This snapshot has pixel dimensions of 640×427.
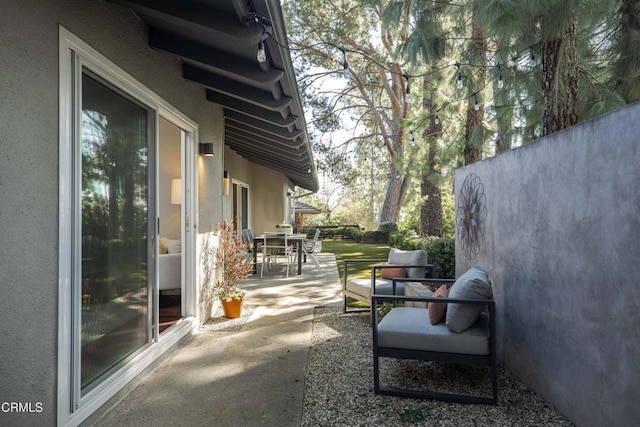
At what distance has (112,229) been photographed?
2680 millimetres

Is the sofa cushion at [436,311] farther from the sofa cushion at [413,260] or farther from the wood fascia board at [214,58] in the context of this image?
the wood fascia board at [214,58]

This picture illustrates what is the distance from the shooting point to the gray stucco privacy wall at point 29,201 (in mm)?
1794

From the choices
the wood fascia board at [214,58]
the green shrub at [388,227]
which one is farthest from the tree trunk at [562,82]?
the green shrub at [388,227]

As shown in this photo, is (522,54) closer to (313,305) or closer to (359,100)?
(313,305)

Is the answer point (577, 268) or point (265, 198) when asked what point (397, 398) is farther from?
point (265, 198)

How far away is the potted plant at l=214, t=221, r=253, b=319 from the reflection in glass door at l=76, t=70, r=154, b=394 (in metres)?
1.78

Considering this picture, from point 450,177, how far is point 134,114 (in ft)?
25.4

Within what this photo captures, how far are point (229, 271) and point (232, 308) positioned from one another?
0.47 metres

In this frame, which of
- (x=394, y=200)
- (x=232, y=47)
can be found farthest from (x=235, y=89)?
(x=394, y=200)

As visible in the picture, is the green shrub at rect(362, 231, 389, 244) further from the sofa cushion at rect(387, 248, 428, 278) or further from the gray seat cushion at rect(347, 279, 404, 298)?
the gray seat cushion at rect(347, 279, 404, 298)

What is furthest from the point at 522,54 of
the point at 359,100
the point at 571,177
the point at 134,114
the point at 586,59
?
the point at 359,100

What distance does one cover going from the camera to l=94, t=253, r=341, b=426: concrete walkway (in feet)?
8.56

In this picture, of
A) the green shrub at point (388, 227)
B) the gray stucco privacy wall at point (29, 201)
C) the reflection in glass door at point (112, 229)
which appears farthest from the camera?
the green shrub at point (388, 227)

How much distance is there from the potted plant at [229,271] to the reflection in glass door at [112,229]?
1778 millimetres
